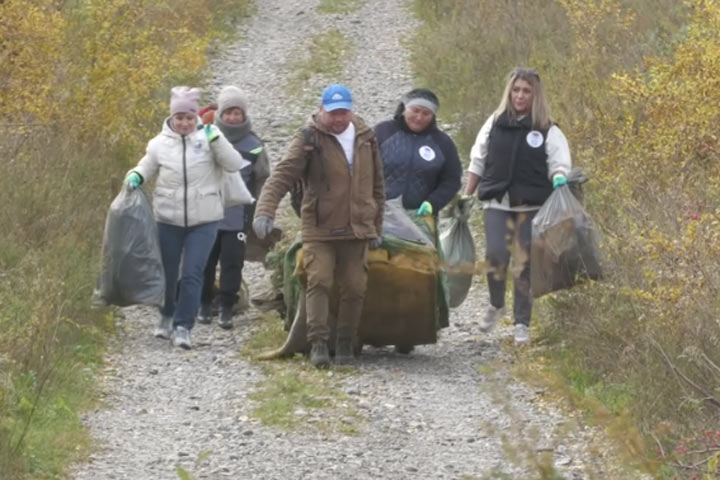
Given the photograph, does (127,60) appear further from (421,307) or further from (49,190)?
(421,307)

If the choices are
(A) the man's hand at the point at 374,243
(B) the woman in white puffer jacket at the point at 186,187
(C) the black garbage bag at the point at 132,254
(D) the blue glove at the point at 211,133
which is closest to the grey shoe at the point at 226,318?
(B) the woman in white puffer jacket at the point at 186,187

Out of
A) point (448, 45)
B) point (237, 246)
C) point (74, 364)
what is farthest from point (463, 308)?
point (448, 45)

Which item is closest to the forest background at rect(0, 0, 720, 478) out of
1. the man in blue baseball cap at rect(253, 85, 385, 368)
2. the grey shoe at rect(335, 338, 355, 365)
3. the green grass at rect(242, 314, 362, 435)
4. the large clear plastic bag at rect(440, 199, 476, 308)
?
the large clear plastic bag at rect(440, 199, 476, 308)

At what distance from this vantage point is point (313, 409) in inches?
348

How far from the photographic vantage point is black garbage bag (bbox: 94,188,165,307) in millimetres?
10633

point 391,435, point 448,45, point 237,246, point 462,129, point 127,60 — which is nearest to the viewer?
point 391,435

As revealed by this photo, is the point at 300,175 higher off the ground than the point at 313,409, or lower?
higher

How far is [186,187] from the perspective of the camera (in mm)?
10609

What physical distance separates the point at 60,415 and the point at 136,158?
6.65 m

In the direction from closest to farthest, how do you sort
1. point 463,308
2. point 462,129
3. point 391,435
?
1. point 391,435
2. point 463,308
3. point 462,129

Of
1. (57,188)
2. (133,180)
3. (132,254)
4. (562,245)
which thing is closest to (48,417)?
(132,254)

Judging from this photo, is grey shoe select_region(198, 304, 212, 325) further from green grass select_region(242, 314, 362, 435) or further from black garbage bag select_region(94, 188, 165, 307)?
green grass select_region(242, 314, 362, 435)

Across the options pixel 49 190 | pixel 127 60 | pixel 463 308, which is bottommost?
pixel 463 308

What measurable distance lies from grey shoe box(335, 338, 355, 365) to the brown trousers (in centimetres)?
13
